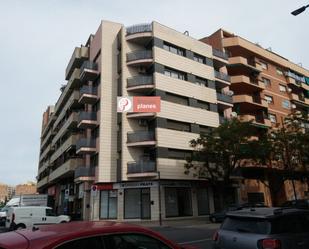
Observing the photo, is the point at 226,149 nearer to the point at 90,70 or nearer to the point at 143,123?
the point at 143,123

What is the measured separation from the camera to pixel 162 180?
99.1 ft

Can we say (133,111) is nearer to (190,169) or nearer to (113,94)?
(113,94)

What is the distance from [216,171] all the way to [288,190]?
789 inches

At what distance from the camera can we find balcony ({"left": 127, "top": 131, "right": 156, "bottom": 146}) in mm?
30062

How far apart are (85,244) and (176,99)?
100ft

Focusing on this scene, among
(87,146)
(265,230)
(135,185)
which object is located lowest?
(265,230)

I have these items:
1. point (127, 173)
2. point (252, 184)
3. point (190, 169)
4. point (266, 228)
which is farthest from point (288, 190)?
point (266, 228)

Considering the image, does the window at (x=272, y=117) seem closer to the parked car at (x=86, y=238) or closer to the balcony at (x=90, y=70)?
the balcony at (x=90, y=70)

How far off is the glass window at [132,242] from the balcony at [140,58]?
98.1 feet

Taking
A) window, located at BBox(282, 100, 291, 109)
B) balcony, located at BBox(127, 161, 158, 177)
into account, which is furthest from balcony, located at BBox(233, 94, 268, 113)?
balcony, located at BBox(127, 161, 158, 177)

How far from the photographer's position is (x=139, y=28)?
3384cm

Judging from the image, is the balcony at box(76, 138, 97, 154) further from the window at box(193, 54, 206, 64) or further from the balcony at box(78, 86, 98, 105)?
the window at box(193, 54, 206, 64)

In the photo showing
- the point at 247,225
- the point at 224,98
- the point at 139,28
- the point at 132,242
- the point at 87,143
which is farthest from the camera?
the point at 224,98

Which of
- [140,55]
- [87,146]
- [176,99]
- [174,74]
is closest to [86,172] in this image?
[87,146]
